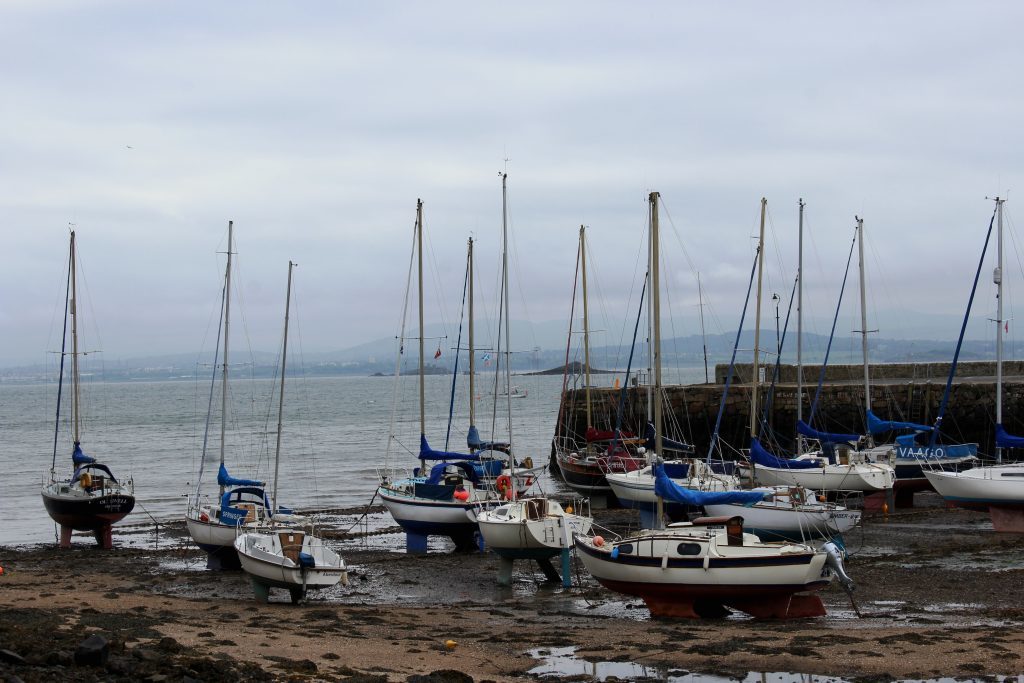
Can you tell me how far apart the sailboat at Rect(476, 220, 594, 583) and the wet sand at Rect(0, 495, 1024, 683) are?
76 cm

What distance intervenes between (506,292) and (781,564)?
51.9ft

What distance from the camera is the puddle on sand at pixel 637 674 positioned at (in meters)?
14.7

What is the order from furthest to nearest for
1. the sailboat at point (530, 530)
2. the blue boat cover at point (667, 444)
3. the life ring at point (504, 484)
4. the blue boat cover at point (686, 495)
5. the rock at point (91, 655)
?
the blue boat cover at point (667, 444), the life ring at point (504, 484), the sailboat at point (530, 530), the blue boat cover at point (686, 495), the rock at point (91, 655)

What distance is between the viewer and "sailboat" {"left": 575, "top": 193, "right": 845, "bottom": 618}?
1906 cm

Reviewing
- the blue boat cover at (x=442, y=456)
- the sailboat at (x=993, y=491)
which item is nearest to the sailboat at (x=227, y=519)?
the blue boat cover at (x=442, y=456)

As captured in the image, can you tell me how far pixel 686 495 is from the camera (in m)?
22.7

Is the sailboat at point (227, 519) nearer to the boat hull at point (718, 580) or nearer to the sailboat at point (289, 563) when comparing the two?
the sailboat at point (289, 563)

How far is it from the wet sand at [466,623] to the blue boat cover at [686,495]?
222cm

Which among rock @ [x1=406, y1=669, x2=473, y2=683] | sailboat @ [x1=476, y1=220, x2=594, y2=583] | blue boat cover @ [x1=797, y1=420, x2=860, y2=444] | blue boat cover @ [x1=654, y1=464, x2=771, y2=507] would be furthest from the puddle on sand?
blue boat cover @ [x1=797, y1=420, x2=860, y2=444]

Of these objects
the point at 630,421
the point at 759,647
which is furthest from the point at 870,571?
the point at 630,421

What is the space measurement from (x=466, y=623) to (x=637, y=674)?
517cm

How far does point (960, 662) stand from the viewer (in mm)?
15227

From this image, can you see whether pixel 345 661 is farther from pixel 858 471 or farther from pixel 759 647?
pixel 858 471

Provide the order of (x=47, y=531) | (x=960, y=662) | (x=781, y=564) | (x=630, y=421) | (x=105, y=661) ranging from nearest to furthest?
(x=105, y=661) < (x=960, y=662) < (x=781, y=564) < (x=47, y=531) < (x=630, y=421)
